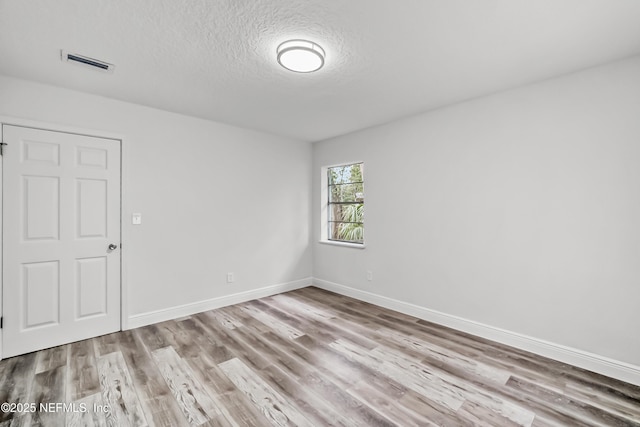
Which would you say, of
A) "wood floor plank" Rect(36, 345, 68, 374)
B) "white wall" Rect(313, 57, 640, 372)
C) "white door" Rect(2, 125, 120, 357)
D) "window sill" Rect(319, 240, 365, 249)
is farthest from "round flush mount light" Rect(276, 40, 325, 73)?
"wood floor plank" Rect(36, 345, 68, 374)

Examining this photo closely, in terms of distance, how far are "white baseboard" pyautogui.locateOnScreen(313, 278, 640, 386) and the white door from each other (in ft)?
11.0

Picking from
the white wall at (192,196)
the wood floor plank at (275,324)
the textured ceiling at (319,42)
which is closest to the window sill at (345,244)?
the white wall at (192,196)

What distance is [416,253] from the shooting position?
3613mm

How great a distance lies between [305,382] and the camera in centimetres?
223

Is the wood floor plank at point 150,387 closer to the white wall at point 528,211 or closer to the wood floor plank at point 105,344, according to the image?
the wood floor plank at point 105,344

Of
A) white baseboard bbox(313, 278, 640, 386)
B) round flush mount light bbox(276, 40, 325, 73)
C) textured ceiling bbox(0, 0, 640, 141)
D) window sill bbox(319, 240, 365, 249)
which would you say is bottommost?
white baseboard bbox(313, 278, 640, 386)

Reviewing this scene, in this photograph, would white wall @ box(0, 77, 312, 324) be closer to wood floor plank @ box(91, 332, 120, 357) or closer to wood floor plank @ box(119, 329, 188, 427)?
wood floor plank @ box(91, 332, 120, 357)

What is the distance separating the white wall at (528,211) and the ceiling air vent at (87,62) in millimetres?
3101

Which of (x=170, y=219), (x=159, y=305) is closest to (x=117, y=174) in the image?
(x=170, y=219)

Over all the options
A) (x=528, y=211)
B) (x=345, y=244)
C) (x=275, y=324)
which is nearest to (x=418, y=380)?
(x=275, y=324)

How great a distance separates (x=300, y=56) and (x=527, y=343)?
128 inches

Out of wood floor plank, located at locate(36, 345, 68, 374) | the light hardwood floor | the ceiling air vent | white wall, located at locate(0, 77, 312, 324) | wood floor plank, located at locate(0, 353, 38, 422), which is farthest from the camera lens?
white wall, located at locate(0, 77, 312, 324)

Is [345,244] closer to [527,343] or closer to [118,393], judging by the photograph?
[527,343]

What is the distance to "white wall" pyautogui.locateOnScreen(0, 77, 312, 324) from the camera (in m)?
3.05
